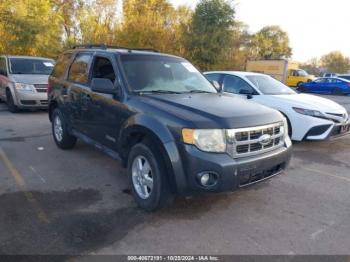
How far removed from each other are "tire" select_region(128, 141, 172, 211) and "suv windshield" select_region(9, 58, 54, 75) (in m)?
7.99

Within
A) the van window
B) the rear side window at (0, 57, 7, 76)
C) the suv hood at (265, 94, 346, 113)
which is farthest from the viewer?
the rear side window at (0, 57, 7, 76)

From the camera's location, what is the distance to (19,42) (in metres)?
18.3

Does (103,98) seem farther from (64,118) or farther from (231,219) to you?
(231,219)

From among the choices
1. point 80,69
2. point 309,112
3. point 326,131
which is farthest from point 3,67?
point 326,131

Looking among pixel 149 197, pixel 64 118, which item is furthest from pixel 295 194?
pixel 64 118

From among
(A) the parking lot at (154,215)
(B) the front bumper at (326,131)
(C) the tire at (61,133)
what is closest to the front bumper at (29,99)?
(C) the tire at (61,133)

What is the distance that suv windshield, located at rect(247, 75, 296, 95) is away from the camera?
23.9 feet

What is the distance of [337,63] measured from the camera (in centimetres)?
7162

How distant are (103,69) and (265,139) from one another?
2.52m

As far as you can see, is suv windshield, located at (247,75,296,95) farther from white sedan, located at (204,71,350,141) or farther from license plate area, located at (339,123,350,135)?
license plate area, located at (339,123,350,135)

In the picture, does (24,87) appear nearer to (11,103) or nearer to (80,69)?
(11,103)

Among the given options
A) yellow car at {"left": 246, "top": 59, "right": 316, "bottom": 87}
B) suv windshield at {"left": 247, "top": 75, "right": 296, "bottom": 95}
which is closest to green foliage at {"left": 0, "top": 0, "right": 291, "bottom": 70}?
yellow car at {"left": 246, "top": 59, "right": 316, "bottom": 87}

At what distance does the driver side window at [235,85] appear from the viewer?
7.35 m

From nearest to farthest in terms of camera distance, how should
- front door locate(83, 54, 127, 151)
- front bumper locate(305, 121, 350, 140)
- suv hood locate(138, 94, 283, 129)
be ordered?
1. suv hood locate(138, 94, 283, 129)
2. front door locate(83, 54, 127, 151)
3. front bumper locate(305, 121, 350, 140)
